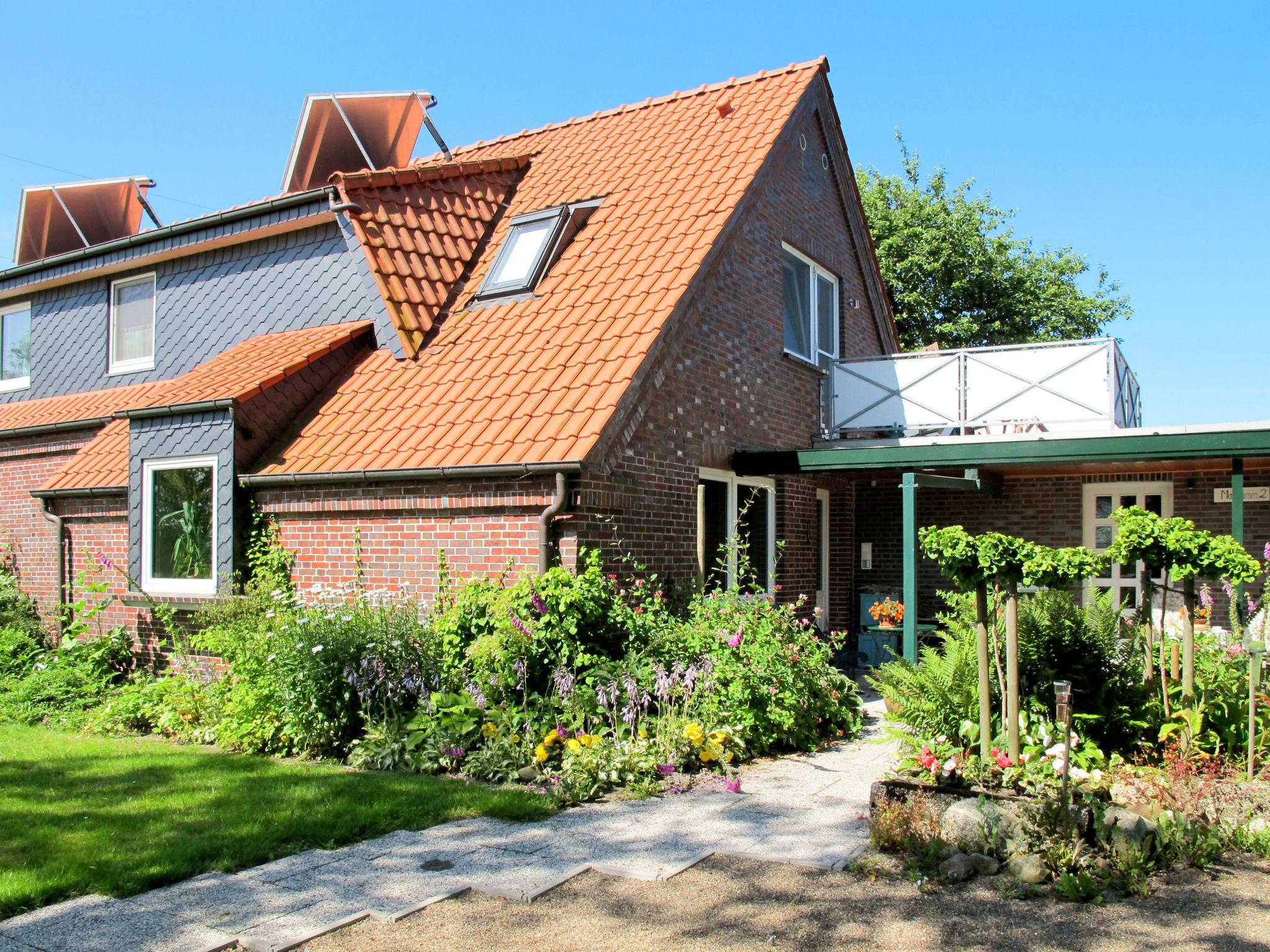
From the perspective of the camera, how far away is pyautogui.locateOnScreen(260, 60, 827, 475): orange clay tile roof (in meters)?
9.08

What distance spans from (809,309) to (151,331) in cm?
850

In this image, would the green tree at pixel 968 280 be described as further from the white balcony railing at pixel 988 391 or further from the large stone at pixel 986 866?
the large stone at pixel 986 866

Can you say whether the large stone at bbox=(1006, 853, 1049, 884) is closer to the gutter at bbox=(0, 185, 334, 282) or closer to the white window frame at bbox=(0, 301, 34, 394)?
the gutter at bbox=(0, 185, 334, 282)

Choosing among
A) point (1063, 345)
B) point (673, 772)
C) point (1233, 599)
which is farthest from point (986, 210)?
point (673, 772)

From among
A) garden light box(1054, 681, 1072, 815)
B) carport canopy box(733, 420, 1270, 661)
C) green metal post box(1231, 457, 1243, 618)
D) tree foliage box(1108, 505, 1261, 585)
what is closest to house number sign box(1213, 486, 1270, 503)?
carport canopy box(733, 420, 1270, 661)

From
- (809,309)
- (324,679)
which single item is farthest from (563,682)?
(809,309)

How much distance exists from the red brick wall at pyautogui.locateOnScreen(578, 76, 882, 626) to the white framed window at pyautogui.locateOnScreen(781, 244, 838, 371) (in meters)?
0.18

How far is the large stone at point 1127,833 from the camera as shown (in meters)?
4.83

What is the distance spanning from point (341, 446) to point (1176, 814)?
7275 millimetres

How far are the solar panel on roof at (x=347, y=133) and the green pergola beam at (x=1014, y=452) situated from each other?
6672 millimetres

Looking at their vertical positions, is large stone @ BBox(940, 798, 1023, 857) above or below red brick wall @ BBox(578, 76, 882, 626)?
below

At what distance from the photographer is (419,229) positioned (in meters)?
11.8

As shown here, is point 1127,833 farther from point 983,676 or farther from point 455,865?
point 455,865

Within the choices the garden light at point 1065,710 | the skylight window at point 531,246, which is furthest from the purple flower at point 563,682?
the skylight window at point 531,246
